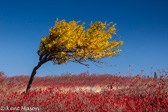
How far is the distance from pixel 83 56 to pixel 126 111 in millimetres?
6597

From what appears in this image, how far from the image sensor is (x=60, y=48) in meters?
11.5

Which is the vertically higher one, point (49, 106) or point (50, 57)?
point (50, 57)

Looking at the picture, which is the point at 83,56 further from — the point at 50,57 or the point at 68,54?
the point at 50,57

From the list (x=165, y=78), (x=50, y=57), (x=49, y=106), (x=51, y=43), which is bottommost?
(x=49, y=106)

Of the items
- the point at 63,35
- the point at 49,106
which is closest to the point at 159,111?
the point at 49,106

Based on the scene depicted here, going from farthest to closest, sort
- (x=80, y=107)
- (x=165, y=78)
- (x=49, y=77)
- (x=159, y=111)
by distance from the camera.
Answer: (x=49, y=77)
(x=165, y=78)
(x=80, y=107)
(x=159, y=111)

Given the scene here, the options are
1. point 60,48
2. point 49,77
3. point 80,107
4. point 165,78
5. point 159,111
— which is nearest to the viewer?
point 159,111

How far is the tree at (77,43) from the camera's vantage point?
10852 millimetres

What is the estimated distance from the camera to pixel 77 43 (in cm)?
1100

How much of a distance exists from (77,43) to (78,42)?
1.08ft

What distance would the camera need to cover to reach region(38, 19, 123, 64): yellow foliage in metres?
10.8

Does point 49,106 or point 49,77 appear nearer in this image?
point 49,106

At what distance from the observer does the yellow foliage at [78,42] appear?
1084 cm

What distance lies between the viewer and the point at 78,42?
10680 mm
